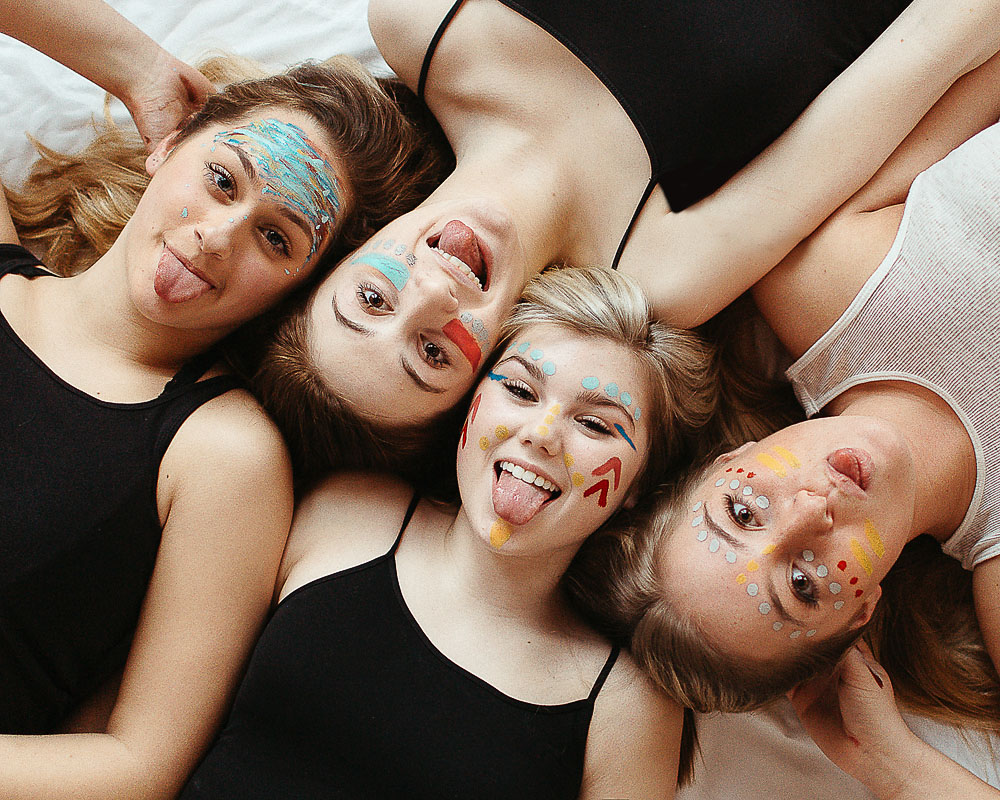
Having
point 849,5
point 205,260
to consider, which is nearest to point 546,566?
point 205,260

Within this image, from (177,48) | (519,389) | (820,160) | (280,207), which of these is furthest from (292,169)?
(820,160)

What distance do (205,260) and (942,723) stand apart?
1.45 meters

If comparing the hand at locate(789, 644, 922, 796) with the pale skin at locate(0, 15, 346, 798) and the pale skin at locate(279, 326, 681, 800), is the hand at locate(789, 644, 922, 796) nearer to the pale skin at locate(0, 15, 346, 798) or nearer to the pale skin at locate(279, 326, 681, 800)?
the pale skin at locate(279, 326, 681, 800)

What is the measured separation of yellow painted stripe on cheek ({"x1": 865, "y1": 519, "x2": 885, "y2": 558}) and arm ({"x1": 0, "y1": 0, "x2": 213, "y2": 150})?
4.34 feet

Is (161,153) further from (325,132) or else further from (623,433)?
(623,433)

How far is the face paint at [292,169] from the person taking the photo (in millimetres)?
1353

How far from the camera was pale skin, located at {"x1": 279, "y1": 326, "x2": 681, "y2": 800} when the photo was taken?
1.31 metres

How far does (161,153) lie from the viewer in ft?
4.85

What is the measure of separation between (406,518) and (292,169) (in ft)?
1.91

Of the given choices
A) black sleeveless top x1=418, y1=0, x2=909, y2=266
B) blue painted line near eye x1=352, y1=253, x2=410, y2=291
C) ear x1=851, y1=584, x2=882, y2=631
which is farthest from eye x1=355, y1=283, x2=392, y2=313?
ear x1=851, y1=584, x2=882, y2=631

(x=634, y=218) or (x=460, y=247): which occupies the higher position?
(x=634, y=218)

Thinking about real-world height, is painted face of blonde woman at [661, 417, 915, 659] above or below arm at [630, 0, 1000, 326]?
below

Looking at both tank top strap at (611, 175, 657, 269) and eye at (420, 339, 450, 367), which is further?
tank top strap at (611, 175, 657, 269)

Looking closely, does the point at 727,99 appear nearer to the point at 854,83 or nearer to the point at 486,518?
the point at 854,83
